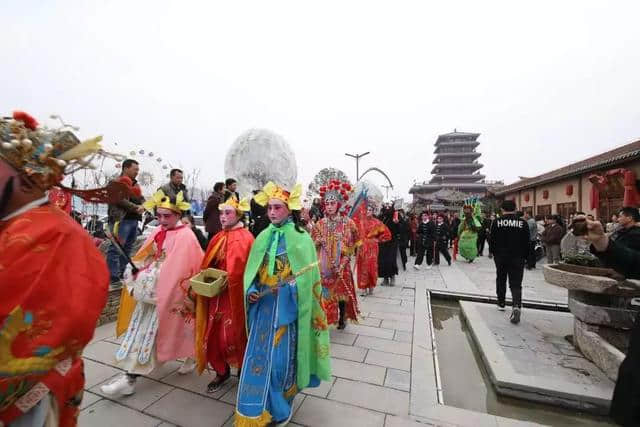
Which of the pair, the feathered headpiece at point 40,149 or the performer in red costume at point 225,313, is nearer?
the feathered headpiece at point 40,149

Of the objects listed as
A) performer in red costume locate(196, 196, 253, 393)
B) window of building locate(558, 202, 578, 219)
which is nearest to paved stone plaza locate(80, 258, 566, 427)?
performer in red costume locate(196, 196, 253, 393)

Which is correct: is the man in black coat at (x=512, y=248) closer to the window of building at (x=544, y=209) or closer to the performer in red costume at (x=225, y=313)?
the performer in red costume at (x=225, y=313)

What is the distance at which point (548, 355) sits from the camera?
3678 mm

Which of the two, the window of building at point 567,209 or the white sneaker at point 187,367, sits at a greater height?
the window of building at point 567,209

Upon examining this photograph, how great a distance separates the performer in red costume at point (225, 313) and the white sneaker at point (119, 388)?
0.65 m

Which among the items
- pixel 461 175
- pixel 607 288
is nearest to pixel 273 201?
pixel 607 288

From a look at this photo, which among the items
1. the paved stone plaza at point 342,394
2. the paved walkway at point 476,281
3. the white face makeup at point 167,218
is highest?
the white face makeup at point 167,218

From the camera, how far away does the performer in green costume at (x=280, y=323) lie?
2262 millimetres

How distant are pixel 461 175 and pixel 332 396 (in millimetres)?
59958

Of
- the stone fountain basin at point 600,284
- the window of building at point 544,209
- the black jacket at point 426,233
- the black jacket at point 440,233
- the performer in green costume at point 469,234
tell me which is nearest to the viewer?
the stone fountain basin at point 600,284

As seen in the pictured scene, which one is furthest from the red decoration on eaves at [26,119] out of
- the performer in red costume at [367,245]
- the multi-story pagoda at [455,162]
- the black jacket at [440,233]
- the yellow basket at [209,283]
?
the multi-story pagoda at [455,162]

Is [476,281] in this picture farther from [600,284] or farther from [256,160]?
[256,160]

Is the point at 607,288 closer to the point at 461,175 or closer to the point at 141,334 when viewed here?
the point at 141,334

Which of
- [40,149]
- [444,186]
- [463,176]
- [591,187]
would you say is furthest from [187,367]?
[463,176]
